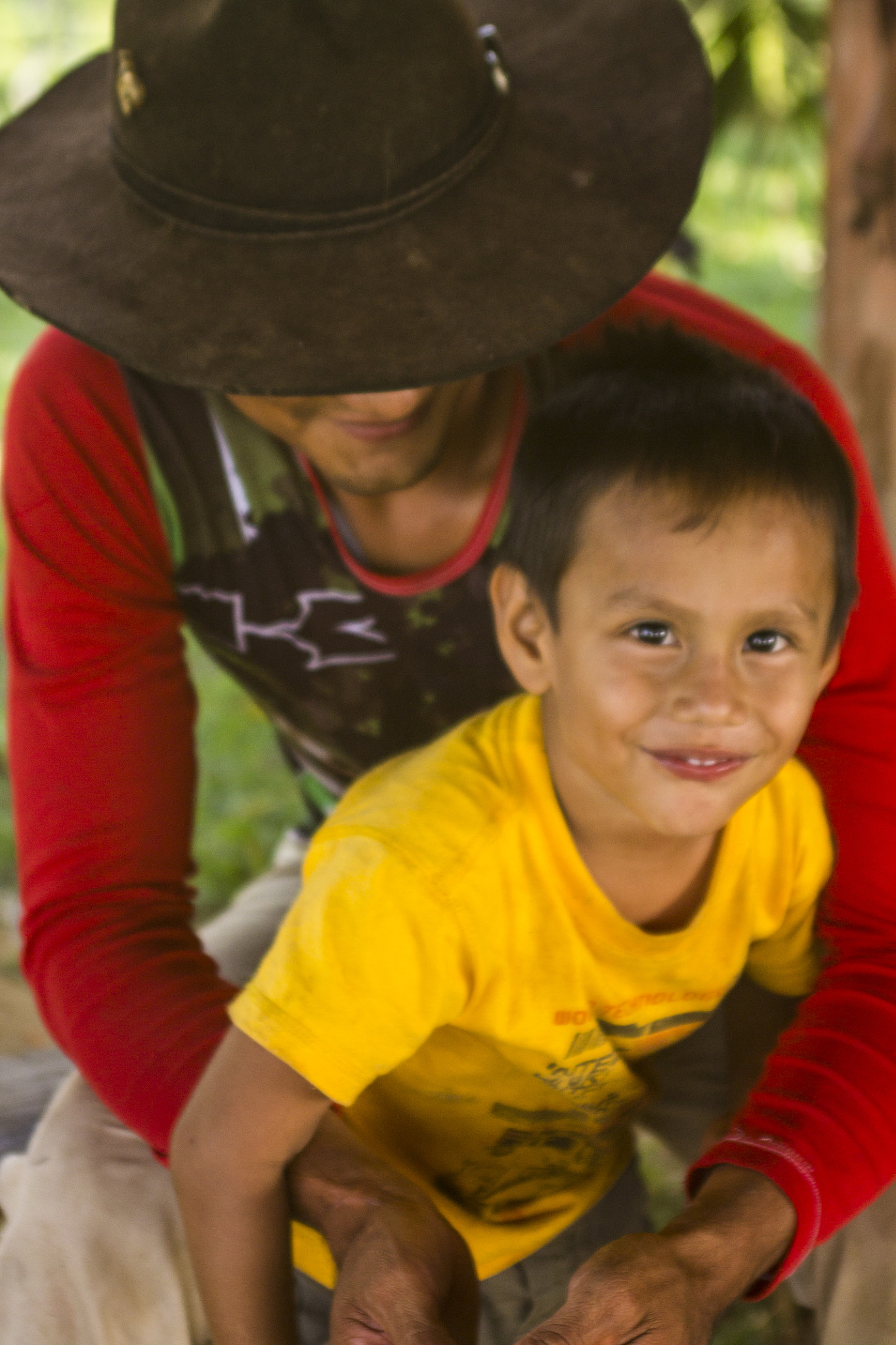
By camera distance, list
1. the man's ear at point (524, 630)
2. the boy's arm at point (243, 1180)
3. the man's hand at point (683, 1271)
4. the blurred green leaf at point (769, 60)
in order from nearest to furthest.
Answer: the man's hand at point (683, 1271) < the boy's arm at point (243, 1180) < the man's ear at point (524, 630) < the blurred green leaf at point (769, 60)

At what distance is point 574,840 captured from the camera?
4.60 feet

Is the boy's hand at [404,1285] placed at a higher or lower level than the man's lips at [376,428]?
lower

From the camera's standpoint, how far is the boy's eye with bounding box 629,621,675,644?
126 cm

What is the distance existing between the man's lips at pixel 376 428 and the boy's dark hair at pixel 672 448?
0.12 metres

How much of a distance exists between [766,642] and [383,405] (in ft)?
1.48

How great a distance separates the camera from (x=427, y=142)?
1.22m

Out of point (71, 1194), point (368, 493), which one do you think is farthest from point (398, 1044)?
point (368, 493)

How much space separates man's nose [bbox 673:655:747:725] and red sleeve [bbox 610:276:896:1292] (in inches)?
13.1

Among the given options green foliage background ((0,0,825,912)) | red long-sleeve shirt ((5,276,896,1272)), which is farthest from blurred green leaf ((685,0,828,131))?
red long-sleeve shirt ((5,276,896,1272))

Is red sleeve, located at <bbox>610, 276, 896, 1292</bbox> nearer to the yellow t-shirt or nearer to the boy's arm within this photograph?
the yellow t-shirt

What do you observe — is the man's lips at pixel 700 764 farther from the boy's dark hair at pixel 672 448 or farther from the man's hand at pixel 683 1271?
the man's hand at pixel 683 1271

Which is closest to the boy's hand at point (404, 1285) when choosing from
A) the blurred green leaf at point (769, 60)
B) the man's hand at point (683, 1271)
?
the man's hand at point (683, 1271)

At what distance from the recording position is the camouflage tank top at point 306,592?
5.30 feet

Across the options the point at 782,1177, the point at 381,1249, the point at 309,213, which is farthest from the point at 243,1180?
the point at 309,213
